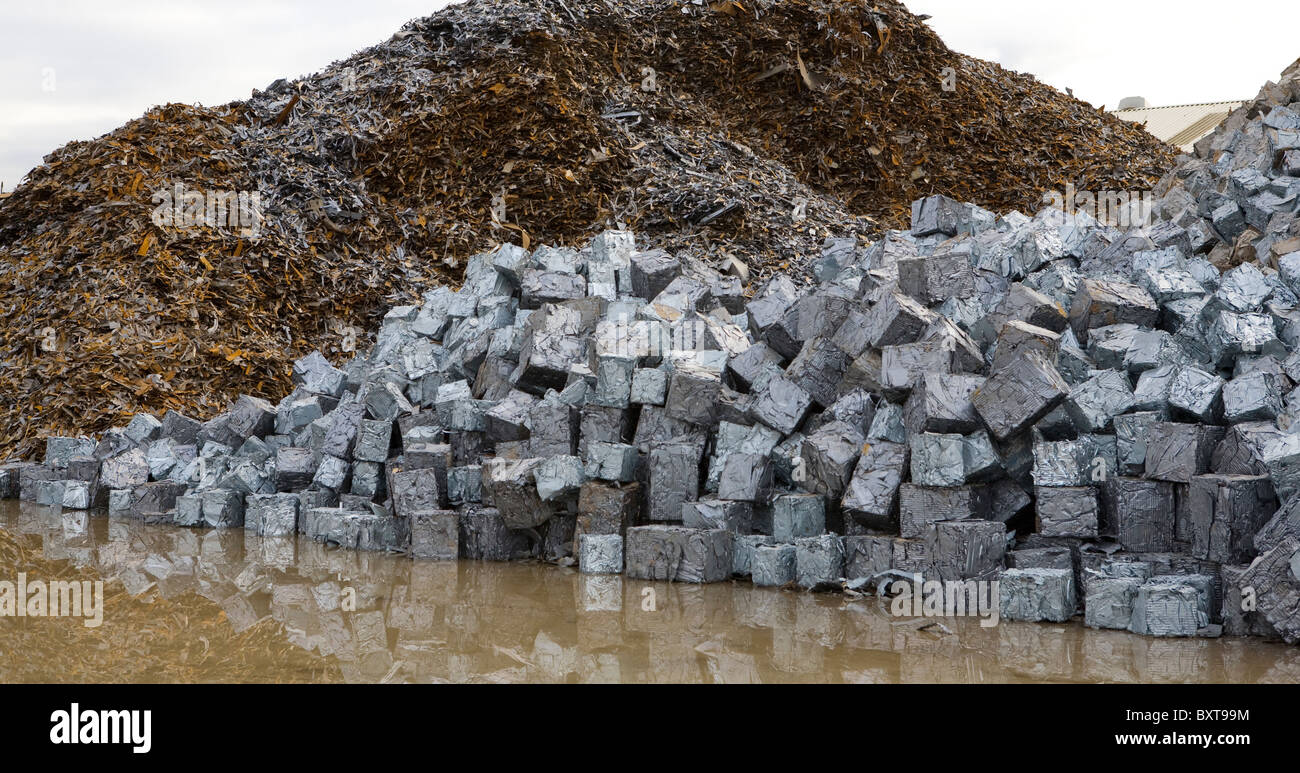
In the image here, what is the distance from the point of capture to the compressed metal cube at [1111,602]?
12.7 ft

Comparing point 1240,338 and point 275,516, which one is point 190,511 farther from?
point 1240,338

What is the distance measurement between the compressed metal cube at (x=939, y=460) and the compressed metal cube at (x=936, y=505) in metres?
0.04

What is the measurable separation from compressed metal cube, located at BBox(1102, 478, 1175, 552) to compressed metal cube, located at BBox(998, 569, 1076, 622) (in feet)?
1.08

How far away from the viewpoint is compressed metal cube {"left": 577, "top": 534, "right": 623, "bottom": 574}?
4957 millimetres

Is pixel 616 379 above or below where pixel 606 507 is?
above

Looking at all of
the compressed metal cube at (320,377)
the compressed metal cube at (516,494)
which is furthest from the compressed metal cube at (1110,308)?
the compressed metal cube at (320,377)

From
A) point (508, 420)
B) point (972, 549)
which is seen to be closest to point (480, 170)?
point (508, 420)

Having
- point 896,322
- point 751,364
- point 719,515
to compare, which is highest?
point 896,322

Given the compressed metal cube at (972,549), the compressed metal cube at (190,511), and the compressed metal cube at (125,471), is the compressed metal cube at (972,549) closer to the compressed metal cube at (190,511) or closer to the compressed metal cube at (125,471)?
the compressed metal cube at (190,511)

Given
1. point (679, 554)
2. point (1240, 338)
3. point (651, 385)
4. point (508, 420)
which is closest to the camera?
point (1240, 338)

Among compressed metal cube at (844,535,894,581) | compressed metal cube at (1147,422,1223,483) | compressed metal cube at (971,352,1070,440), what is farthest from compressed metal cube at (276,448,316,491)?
compressed metal cube at (1147,422,1223,483)

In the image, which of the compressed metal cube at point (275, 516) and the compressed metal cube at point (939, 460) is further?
the compressed metal cube at point (275, 516)

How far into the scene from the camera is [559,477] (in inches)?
203

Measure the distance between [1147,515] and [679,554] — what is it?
1.97 m
